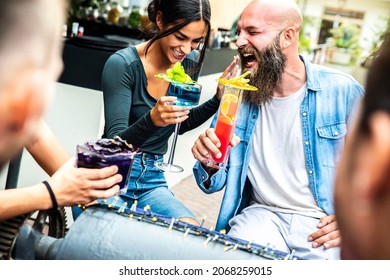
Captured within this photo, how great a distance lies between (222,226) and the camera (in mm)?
1640

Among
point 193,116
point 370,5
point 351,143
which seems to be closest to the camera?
point 351,143

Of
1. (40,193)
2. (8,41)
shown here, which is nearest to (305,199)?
(40,193)

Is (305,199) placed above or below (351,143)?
below

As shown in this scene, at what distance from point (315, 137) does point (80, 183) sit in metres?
0.78

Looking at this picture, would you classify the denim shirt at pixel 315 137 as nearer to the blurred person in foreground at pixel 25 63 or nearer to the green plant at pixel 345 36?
the blurred person in foreground at pixel 25 63

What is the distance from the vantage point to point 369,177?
0.40 meters

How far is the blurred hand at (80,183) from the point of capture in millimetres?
1033

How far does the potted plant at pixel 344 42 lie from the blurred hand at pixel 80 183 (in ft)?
21.8

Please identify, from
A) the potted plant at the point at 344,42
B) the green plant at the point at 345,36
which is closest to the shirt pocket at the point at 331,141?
the potted plant at the point at 344,42

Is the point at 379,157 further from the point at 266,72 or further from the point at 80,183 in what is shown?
the point at 266,72

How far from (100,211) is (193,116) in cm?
74

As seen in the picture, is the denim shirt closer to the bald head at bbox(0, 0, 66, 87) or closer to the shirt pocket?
the shirt pocket
